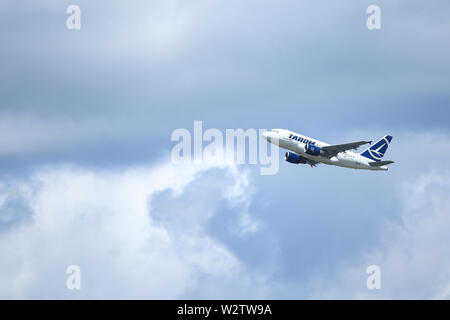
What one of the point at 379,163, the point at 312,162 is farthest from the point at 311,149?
the point at 379,163

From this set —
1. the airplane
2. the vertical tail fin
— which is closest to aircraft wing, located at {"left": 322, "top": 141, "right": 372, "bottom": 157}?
the airplane

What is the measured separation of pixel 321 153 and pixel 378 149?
65.9 ft

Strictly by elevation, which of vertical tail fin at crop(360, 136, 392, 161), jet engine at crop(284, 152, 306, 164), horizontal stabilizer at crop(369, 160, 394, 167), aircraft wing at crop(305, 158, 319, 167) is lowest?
horizontal stabilizer at crop(369, 160, 394, 167)

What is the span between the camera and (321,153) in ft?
574

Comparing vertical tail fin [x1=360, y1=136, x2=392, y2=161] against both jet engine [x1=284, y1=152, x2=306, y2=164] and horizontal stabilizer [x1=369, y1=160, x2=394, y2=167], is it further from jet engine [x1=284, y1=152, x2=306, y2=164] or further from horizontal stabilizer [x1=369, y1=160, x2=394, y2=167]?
jet engine [x1=284, y1=152, x2=306, y2=164]

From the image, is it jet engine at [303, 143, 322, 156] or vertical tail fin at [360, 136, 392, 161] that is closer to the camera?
jet engine at [303, 143, 322, 156]

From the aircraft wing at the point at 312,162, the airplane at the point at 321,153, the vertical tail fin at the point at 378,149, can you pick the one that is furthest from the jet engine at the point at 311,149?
the vertical tail fin at the point at 378,149

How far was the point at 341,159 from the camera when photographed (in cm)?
17838

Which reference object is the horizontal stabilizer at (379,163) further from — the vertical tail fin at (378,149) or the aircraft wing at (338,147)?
the aircraft wing at (338,147)

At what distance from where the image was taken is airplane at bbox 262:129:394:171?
17200 centimetres
